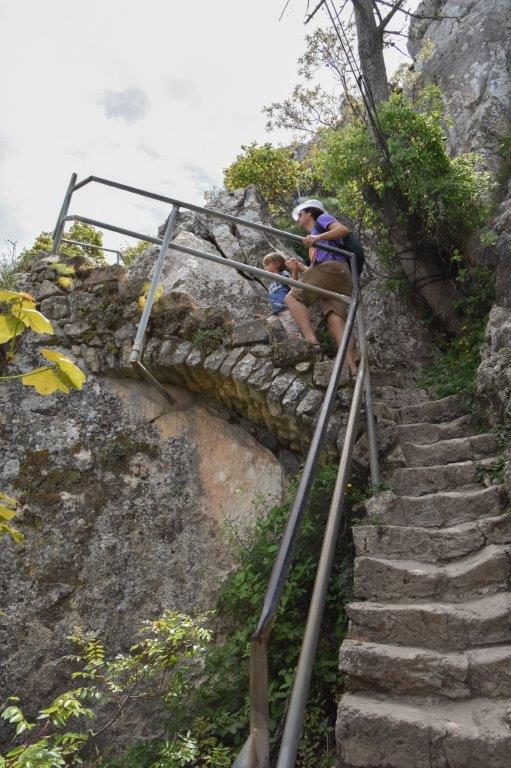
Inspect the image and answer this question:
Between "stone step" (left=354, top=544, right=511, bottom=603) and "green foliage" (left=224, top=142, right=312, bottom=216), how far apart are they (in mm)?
7873

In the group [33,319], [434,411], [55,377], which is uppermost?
[33,319]

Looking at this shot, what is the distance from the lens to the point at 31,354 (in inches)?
168

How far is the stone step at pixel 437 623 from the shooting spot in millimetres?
2145

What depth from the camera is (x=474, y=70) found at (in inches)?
306

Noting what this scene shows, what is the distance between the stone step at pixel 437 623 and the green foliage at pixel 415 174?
3.98 metres

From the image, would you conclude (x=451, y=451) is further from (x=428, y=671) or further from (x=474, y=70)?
(x=474, y=70)

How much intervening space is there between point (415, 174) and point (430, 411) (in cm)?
265

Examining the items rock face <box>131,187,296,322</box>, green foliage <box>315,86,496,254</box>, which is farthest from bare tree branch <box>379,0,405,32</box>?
rock face <box>131,187,296,322</box>

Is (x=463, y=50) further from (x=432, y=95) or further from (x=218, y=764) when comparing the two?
(x=218, y=764)

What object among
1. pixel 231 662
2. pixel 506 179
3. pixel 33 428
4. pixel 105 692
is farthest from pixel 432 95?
pixel 105 692

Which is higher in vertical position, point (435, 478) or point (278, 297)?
point (278, 297)

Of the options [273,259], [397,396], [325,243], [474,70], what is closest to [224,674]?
[397,396]

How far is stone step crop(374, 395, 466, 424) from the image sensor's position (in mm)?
3779

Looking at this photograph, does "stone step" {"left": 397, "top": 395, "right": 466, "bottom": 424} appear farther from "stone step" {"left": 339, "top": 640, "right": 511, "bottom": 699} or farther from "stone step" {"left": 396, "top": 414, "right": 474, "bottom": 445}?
"stone step" {"left": 339, "top": 640, "right": 511, "bottom": 699}
